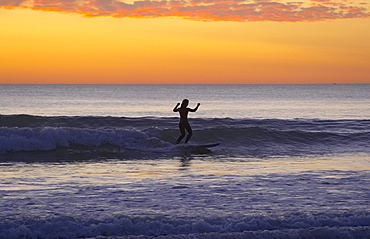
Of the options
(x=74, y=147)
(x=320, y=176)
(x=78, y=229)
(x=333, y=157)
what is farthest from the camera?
(x=74, y=147)

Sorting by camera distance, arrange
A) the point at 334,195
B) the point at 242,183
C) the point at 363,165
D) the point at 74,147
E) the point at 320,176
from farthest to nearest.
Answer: the point at 74,147 < the point at 363,165 < the point at 320,176 < the point at 242,183 < the point at 334,195

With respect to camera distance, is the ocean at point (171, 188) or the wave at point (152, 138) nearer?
the ocean at point (171, 188)

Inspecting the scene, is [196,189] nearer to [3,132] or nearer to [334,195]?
[334,195]

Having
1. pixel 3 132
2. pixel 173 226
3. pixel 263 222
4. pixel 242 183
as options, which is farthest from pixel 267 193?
pixel 3 132

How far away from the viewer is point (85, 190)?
11.6 metres

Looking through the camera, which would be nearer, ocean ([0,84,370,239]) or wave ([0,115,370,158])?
ocean ([0,84,370,239])

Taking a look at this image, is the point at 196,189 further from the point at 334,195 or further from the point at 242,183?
the point at 334,195

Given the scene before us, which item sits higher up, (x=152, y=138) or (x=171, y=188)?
(x=171, y=188)

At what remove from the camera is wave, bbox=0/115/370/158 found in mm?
21031

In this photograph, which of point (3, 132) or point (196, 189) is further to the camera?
point (3, 132)

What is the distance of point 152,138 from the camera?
23.0 m

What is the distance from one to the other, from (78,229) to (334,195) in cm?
619

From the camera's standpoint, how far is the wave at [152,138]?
21.0m

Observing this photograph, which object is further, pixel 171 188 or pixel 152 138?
pixel 152 138
